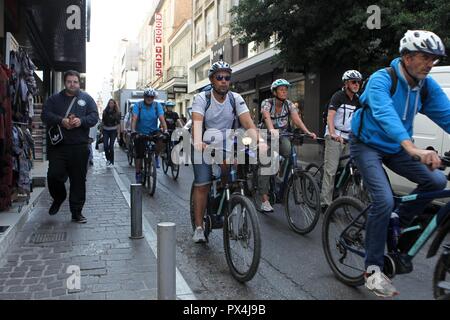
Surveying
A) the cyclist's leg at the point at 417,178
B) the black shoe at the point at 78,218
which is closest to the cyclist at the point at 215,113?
the cyclist's leg at the point at 417,178

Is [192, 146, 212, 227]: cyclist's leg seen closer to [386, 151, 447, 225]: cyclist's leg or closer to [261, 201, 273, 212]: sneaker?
[261, 201, 273, 212]: sneaker

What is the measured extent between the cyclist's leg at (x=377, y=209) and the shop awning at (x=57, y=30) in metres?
7.70

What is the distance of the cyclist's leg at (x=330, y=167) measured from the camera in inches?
271

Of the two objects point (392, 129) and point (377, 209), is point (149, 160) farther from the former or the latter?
point (392, 129)

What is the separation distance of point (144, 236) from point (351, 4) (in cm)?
882

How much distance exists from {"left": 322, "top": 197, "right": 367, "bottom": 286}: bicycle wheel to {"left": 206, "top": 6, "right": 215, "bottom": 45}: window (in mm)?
30651

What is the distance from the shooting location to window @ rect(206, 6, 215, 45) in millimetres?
33744

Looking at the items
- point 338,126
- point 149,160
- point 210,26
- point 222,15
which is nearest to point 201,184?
point 338,126

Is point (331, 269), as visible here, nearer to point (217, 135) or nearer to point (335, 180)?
point (217, 135)

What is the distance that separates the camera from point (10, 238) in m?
5.17

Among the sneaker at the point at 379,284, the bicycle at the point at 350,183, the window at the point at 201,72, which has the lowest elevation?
the sneaker at the point at 379,284

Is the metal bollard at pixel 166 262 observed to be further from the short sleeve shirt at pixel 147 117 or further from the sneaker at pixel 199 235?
the short sleeve shirt at pixel 147 117

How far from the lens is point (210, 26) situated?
34438 millimetres
